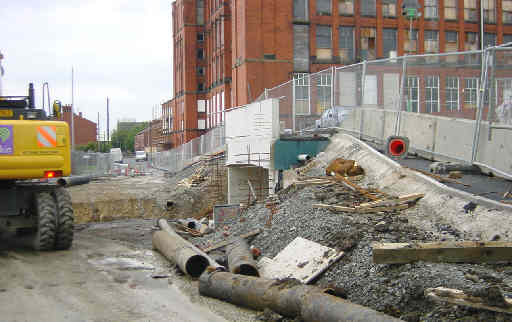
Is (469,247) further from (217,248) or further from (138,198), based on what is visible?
(138,198)

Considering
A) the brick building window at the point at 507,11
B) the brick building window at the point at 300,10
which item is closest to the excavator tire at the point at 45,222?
the brick building window at the point at 300,10

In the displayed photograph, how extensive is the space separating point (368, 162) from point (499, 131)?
3.33 m

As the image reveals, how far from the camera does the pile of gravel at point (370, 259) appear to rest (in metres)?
6.59

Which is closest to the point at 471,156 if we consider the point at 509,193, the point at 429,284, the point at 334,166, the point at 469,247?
the point at 509,193

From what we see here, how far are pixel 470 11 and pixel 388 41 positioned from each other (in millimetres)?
9020

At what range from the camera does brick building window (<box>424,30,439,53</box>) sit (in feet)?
178

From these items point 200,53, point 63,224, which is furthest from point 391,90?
point 200,53

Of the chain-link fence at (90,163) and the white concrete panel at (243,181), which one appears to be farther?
the chain-link fence at (90,163)

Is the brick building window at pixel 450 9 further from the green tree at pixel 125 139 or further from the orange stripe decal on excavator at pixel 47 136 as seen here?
the green tree at pixel 125 139

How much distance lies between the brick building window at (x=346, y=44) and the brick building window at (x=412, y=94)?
3776 cm

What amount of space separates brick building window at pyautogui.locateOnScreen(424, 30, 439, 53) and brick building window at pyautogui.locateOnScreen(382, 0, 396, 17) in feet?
12.5

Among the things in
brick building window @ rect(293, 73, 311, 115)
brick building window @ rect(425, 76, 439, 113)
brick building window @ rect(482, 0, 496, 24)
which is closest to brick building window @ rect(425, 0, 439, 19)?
brick building window @ rect(482, 0, 496, 24)

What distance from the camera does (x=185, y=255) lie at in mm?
10695

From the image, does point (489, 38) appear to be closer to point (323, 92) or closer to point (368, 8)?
point (368, 8)
